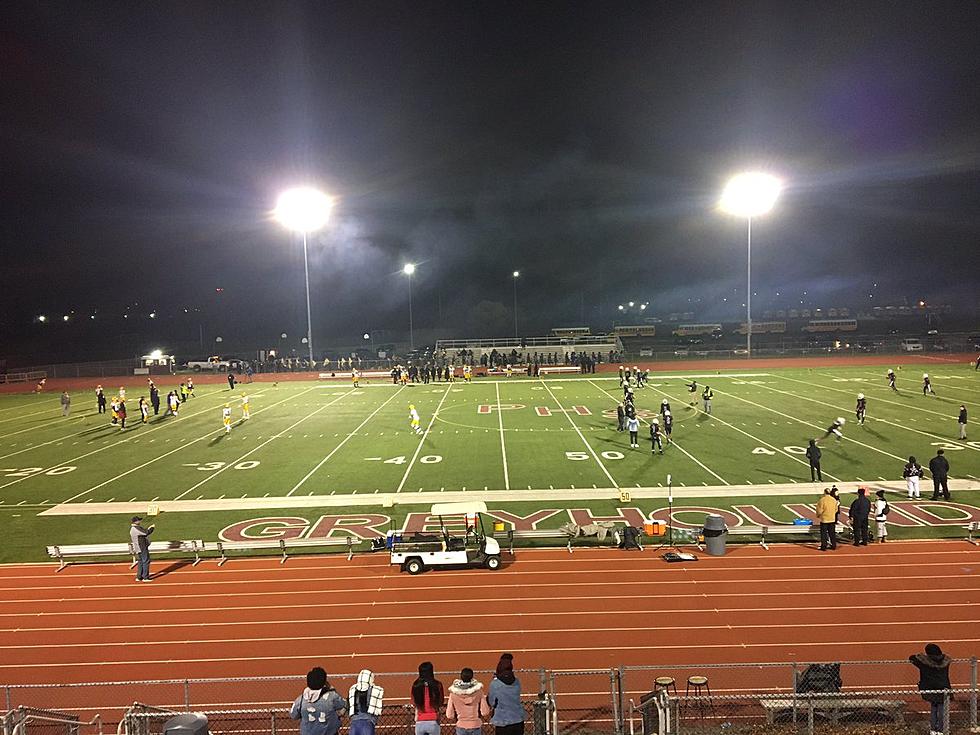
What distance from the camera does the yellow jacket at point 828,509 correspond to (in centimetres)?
1472

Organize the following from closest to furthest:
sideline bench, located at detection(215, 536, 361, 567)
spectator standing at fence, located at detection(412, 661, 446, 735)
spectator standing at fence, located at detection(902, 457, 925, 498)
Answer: spectator standing at fence, located at detection(412, 661, 446, 735) < sideline bench, located at detection(215, 536, 361, 567) < spectator standing at fence, located at detection(902, 457, 925, 498)

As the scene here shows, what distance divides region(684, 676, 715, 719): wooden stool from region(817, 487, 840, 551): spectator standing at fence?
7201mm

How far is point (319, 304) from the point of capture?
106750mm

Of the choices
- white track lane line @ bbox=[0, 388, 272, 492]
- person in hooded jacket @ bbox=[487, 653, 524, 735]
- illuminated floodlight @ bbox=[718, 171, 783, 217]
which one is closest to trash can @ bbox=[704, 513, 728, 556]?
person in hooded jacket @ bbox=[487, 653, 524, 735]

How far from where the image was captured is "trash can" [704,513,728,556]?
14.7 metres

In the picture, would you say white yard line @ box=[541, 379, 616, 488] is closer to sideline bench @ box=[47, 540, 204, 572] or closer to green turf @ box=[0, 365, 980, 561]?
green turf @ box=[0, 365, 980, 561]

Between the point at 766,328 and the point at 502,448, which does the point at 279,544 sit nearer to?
the point at 502,448

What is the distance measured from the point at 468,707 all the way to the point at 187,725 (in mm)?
2683

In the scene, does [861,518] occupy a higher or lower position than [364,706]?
lower

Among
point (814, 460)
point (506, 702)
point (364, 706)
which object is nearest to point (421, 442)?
point (814, 460)

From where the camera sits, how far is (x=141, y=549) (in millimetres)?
13914

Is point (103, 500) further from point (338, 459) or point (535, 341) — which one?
point (535, 341)

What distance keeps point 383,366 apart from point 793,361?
123 feet

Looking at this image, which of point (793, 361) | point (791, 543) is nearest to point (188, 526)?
point (791, 543)
